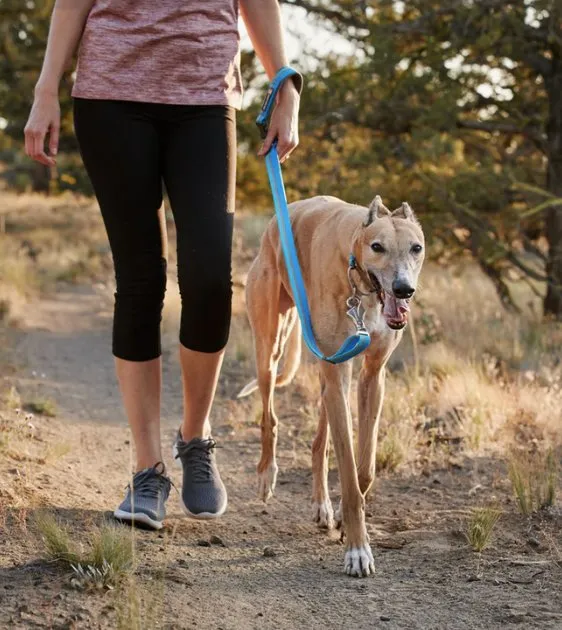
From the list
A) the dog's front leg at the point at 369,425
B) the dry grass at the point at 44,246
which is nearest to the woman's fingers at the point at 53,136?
the dog's front leg at the point at 369,425

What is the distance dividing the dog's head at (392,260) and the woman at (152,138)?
558 mm

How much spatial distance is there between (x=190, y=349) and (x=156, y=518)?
2.21 ft

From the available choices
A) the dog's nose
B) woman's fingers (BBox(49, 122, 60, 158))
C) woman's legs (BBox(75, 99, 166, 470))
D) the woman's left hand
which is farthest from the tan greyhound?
woman's fingers (BBox(49, 122, 60, 158))

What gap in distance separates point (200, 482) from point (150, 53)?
169cm

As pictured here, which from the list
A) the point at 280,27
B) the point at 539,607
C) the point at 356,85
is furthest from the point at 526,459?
the point at 356,85

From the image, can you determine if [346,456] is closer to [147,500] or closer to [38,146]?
[147,500]

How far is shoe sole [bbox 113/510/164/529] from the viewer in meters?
3.72

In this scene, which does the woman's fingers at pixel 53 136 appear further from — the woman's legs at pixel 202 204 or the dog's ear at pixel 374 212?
the dog's ear at pixel 374 212

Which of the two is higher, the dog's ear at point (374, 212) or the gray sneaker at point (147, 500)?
the dog's ear at point (374, 212)

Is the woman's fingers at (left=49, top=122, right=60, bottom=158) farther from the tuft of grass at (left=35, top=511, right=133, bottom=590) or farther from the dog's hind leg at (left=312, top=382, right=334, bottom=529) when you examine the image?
the dog's hind leg at (left=312, top=382, right=334, bottom=529)

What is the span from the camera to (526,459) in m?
4.68

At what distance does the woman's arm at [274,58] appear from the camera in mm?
3818

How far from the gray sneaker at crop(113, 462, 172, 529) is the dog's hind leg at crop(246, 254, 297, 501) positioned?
0.67 metres

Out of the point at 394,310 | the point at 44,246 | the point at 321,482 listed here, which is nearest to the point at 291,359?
the point at 321,482
